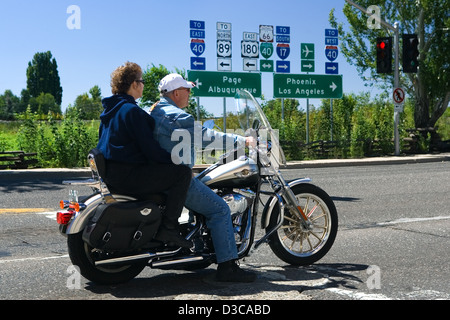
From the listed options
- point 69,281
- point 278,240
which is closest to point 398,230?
point 278,240

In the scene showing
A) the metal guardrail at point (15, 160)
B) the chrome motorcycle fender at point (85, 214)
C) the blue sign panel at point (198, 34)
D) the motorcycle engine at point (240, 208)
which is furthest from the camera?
the blue sign panel at point (198, 34)

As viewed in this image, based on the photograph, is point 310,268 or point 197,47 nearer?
point 310,268

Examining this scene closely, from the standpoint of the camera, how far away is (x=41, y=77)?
139500 millimetres

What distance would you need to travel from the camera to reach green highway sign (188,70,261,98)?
2234 centimetres

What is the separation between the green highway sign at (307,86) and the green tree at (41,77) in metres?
123

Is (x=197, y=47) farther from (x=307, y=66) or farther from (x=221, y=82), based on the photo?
(x=307, y=66)

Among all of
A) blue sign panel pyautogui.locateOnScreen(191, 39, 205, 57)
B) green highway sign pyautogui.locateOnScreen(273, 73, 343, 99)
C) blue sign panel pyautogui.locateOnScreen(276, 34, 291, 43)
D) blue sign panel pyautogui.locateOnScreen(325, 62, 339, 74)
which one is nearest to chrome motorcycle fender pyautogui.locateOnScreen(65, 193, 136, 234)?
blue sign panel pyautogui.locateOnScreen(191, 39, 205, 57)

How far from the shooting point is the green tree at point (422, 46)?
26.6 m

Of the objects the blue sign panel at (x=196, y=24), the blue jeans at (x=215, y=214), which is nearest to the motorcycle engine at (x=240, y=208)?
Answer: the blue jeans at (x=215, y=214)

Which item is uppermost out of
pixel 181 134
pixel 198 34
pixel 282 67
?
pixel 198 34

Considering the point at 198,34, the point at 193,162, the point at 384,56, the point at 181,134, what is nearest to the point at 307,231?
the point at 193,162

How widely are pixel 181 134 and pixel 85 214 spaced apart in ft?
3.04

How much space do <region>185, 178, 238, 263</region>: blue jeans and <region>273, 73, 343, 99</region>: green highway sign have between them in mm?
20115
